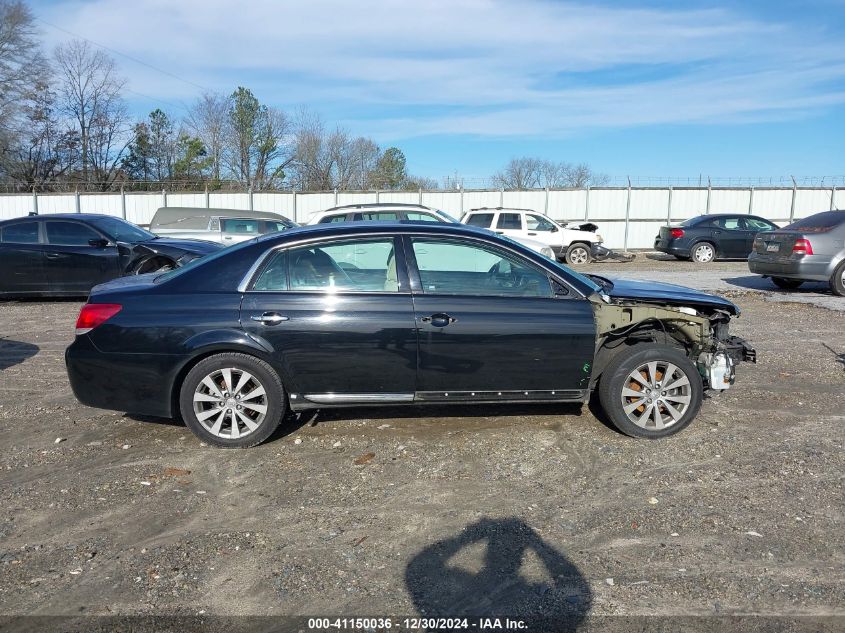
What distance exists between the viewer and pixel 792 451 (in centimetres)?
470

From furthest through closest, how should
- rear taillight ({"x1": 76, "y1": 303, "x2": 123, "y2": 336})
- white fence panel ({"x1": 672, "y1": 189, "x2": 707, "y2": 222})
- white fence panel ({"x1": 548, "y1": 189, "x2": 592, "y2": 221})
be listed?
white fence panel ({"x1": 548, "y1": 189, "x2": 592, "y2": 221})
white fence panel ({"x1": 672, "y1": 189, "x2": 707, "y2": 222})
rear taillight ({"x1": 76, "y1": 303, "x2": 123, "y2": 336})

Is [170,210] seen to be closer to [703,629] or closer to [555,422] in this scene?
[555,422]

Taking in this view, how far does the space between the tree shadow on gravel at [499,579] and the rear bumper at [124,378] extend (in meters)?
2.35

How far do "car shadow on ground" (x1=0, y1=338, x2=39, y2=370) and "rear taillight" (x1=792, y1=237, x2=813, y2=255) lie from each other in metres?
12.3

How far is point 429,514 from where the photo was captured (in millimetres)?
3809

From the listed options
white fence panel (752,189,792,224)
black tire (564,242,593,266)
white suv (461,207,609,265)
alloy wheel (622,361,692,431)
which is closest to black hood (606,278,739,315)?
alloy wheel (622,361,692,431)

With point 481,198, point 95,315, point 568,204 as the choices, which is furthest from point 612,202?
point 95,315

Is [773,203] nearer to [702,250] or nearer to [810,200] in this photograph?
[810,200]

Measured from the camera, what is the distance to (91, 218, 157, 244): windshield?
1136 centimetres

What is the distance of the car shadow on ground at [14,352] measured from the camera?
7.40m

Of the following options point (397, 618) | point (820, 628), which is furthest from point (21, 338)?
point (820, 628)

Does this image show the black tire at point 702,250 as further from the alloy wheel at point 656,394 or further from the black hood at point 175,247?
the alloy wheel at point 656,394

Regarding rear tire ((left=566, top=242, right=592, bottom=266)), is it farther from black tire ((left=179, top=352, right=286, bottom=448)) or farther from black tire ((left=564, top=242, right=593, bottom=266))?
black tire ((left=179, top=352, right=286, bottom=448))

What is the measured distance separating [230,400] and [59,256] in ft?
26.8
